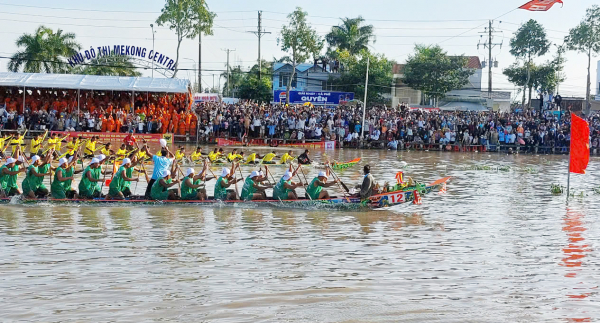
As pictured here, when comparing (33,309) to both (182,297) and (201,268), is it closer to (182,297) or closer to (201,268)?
(182,297)

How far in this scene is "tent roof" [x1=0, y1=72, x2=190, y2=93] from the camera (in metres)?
39.6

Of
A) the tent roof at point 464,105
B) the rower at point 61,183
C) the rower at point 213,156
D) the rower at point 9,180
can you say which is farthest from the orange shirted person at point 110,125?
the tent roof at point 464,105

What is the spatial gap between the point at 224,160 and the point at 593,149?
22.3 meters

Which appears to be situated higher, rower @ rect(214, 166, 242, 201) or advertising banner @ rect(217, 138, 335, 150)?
advertising banner @ rect(217, 138, 335, 150)

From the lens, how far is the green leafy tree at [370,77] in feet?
193

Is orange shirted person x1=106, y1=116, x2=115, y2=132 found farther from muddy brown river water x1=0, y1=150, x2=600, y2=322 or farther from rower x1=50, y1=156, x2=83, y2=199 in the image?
muddy brown river water x1=0, y1=150, x2=600, y2=322

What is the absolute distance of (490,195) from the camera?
21.4 meters

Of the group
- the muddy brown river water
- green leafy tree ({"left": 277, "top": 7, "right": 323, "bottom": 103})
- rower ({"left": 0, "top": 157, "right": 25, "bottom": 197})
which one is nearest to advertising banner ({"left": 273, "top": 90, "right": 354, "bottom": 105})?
green leafy tree ({"left": 277, "top": 7, "right": 323, "bottom": 103})

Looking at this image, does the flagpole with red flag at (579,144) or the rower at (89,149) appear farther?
the rower at (89,149)

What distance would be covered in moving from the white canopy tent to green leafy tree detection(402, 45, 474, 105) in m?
24.5

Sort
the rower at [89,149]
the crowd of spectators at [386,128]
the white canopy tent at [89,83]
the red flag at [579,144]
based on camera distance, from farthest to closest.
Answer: the white canopy tent at [89,83] → the crowd of spectators at [386,128] → the rower at [89,149] → the red flag at [579,144]

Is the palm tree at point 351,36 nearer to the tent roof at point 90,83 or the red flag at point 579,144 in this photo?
the tent roof at point 90,83

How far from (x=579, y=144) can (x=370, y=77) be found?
128 feet

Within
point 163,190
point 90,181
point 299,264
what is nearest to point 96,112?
point 90,181
